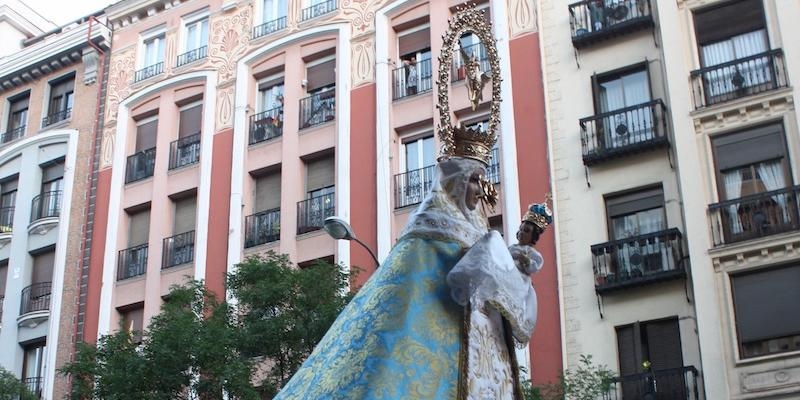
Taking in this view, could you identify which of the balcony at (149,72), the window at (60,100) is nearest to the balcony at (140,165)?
the balcony at (149,72)

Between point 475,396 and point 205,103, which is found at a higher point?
point 205,103

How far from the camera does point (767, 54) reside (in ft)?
75.2

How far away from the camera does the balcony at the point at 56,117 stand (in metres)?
34.3

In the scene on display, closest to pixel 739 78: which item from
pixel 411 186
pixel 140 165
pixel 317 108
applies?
pixel 411 186

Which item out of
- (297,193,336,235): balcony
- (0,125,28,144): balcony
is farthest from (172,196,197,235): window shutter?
(0,125,28,144): balcony

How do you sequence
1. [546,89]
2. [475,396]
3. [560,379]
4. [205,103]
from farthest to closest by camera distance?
[205,103] → [546,89] → [560,379] → [475,396]

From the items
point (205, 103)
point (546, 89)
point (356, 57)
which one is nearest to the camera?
point (546, 89)


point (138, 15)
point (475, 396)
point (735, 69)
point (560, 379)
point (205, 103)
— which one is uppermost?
point (138, 15)

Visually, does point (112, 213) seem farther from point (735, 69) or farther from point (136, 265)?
point (735, 69)

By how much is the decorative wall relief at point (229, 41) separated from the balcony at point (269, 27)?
0.96 ft

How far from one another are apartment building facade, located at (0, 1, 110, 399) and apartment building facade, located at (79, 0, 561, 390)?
31.9 inches

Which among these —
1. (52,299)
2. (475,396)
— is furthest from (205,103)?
(475,396)

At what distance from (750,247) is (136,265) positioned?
15.8 meters

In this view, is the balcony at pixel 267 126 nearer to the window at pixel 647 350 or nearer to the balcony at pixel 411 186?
the balcony at pixel 411 186
